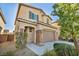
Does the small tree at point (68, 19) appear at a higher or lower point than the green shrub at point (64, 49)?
higher

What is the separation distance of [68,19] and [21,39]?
0.57 meters

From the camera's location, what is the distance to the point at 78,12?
1.85 meters

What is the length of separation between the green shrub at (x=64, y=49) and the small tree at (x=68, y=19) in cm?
7

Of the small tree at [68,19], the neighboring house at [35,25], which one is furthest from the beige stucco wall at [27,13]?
the small tree at [68,19]

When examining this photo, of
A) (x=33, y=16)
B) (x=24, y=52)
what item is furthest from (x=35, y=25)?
(x=24, y=52)

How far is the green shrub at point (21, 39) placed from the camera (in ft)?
6.04

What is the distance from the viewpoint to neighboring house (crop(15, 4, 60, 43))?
1.85 meters

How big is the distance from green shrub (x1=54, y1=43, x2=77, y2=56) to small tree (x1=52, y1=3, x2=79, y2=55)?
0.07 meters

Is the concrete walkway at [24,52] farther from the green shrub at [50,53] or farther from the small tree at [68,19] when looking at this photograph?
the small tree at [68,19]

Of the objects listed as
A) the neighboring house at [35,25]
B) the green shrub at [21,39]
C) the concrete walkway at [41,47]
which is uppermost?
the neighboring house at [35,25]

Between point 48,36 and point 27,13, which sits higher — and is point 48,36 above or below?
below

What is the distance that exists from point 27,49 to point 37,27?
0.89 ft

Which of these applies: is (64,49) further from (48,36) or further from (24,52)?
(24,52)

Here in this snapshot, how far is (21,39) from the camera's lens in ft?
6.06
